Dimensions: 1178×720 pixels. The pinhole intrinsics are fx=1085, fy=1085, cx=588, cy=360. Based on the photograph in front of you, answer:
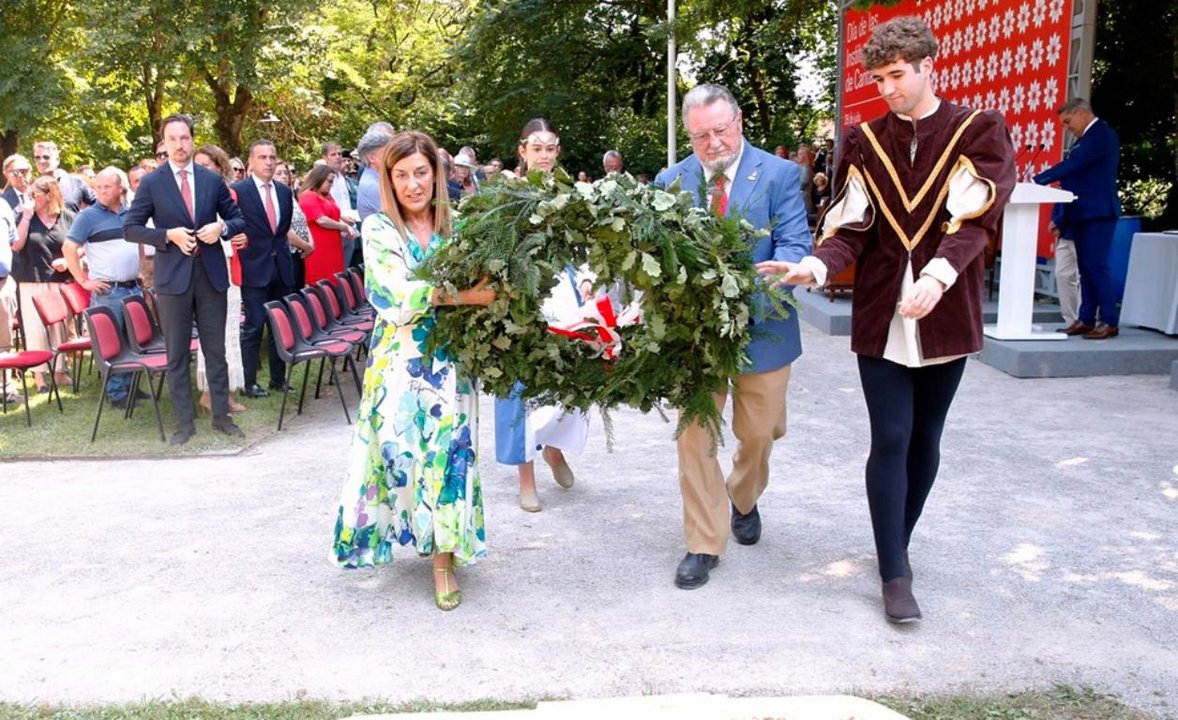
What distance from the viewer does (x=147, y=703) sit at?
355 cm

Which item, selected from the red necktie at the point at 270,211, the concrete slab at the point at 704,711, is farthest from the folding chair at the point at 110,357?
the concrete slab at the point at 704,711

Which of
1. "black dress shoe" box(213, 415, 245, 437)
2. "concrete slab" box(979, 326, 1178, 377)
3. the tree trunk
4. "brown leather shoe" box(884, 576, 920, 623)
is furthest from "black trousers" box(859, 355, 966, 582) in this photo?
the tree trunk

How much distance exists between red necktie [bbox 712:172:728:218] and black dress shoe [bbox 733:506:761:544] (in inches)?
56.6

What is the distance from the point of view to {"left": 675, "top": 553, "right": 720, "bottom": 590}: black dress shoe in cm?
443

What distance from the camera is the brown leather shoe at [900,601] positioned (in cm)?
397

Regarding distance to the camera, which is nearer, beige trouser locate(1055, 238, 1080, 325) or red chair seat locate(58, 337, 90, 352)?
red chair seat locate(58, 337, 90, 352)

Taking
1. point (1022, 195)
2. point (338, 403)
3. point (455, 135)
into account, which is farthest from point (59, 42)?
point (1022, 195)

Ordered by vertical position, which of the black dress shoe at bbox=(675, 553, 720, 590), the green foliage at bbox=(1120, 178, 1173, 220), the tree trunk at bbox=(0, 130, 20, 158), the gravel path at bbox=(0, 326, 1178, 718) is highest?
the tree trunk at bbox=(0, 130, 20, 158)

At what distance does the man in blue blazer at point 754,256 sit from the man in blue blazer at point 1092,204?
5.64 metres

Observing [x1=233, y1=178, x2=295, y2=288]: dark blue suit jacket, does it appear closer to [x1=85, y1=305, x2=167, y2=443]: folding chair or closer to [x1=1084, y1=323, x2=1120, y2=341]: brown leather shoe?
[x1=85, y1=305, x2=167, y2=443]: folding chair

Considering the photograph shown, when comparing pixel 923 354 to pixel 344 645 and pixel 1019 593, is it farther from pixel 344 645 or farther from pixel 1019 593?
pixel 344 645

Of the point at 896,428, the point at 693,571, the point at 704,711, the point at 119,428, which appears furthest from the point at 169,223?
the point at 704,711

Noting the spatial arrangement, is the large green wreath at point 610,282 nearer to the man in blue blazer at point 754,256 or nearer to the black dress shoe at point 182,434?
the man in blue blazer at point 754,256

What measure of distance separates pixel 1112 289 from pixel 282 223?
7.11m
